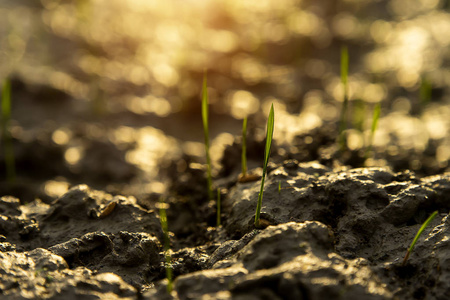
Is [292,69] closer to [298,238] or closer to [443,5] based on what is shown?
[443,5]

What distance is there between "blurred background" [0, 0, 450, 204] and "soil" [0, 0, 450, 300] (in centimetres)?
2

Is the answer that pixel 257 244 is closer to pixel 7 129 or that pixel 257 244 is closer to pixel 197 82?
pixel 7 129

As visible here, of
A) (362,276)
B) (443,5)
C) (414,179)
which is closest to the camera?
(362,276)

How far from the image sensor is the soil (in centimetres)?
109

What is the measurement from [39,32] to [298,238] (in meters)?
3.55

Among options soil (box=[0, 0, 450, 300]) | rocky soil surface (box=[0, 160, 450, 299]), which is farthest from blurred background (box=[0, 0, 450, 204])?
rocky soil surface (box=[0, 160, 450, 299])

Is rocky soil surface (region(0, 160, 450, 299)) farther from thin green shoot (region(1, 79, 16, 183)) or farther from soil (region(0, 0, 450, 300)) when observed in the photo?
thin green shoot (region(1, 79, 16, 183))

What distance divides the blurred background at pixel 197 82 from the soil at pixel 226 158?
16 millimetres

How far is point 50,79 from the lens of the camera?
3162mm

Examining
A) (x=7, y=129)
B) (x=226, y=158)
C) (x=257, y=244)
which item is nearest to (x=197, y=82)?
(x=226, y=158)

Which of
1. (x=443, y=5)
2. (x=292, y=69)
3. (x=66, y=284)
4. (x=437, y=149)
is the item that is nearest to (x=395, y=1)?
(x=443, y=5)

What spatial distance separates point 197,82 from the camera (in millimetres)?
3389

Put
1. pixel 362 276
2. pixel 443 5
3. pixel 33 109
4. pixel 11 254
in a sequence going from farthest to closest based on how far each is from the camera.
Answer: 1. pixel 443 5
2. pixel 33 109
3. pixel 11 254
4. pixel 362 276

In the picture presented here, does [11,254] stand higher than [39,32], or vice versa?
[39,32]
